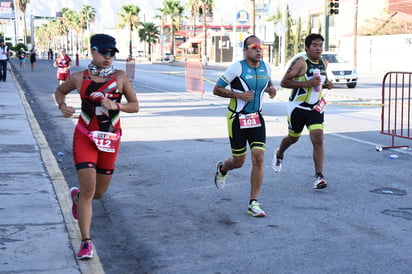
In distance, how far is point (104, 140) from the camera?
512 centimetres

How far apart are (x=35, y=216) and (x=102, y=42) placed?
84.8 inches

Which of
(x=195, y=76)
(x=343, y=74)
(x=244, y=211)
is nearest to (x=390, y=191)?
(x=244, y=211)

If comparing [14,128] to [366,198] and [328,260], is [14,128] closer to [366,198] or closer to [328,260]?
[366,198]

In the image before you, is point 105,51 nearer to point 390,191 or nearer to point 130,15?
point 390,191

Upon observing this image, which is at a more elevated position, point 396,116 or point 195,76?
point 195,76

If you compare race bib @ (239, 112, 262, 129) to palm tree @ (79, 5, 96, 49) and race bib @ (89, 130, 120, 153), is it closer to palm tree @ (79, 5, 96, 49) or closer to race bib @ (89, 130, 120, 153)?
race bib @ (89, 130, 120, 153)

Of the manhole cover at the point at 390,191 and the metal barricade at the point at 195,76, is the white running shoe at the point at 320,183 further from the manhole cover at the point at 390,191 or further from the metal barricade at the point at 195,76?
the metal barricade at the point at 195,76

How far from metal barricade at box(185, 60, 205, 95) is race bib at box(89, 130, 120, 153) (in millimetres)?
18019

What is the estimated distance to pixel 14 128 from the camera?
13.0m

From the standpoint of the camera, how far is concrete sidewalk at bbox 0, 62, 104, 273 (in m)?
4.92

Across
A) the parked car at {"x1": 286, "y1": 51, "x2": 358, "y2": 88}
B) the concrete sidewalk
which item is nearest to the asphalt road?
the concrete sidewalk

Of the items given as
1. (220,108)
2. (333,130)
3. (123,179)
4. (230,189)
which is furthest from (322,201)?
(220,108)

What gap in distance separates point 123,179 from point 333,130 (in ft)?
21.2

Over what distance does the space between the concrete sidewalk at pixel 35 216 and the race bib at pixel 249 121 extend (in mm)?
2061
